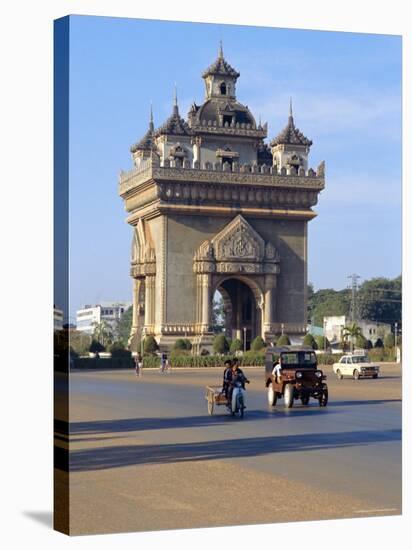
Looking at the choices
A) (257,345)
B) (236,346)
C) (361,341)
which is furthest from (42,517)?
(236,346)

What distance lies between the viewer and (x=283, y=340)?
75.3 ft

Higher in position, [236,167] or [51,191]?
[236,167]

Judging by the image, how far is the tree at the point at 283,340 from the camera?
2233 centimetres

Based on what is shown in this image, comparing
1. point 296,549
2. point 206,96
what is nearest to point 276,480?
point 296,549

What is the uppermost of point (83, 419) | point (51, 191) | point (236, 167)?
point (236, 167)

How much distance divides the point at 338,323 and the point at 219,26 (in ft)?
30.8

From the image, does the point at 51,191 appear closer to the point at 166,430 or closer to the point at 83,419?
the point at 83,419

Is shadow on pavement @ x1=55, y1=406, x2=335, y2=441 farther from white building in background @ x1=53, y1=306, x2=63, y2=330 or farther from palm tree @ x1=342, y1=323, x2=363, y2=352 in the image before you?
palm tree @ x1=342, y1=323, x2=363, y2=352

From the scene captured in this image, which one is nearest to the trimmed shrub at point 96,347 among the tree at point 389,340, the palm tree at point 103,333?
the palm tree at point 103,333

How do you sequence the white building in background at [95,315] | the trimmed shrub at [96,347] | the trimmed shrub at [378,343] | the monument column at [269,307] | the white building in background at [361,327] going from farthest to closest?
the trimmed shrub at [378,343]
the monument column at [269,307]
the white building in background at [361,327]
the trimmed shrub at [96,347]
the white building in background at [95,315]

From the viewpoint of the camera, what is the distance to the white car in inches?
1148

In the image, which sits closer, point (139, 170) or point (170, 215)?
point (139, 170)

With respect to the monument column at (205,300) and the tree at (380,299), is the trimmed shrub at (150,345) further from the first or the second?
the tree at (380,299)

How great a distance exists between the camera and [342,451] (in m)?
14.1
